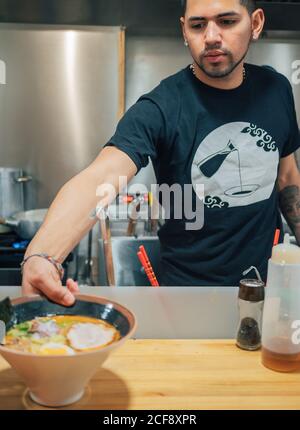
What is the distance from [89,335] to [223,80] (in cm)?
90

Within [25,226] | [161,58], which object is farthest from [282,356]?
[161,58]

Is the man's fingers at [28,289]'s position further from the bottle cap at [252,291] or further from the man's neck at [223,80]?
the man's neck at [223,80]

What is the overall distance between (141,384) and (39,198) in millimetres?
2457

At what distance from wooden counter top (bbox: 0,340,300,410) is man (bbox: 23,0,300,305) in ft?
1.58

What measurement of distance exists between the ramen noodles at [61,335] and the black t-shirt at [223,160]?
2.01ft

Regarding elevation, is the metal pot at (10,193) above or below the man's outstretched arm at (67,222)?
below

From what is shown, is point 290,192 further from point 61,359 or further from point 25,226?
point 25,226

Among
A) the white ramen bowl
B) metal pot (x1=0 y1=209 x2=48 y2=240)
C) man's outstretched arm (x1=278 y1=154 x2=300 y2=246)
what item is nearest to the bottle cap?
the white ramen bowl

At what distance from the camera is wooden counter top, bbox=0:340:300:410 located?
0.79 metres

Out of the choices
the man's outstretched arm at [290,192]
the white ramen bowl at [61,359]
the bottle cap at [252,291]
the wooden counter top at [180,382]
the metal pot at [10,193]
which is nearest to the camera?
the white ramen bowl at [61,359]

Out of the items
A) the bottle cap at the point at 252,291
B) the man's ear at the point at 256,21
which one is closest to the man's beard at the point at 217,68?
the man's ear at the point at 256,21

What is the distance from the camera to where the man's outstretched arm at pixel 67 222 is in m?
0.88

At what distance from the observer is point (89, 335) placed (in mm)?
794
